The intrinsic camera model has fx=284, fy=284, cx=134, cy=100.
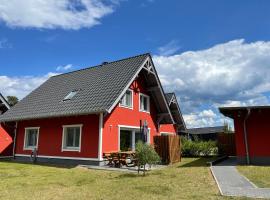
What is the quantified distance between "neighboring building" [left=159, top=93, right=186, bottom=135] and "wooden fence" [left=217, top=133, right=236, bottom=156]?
4.81 meters

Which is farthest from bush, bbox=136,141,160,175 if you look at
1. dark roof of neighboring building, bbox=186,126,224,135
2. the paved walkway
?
dark roof of neighboring building, bbox=186,126,224,135

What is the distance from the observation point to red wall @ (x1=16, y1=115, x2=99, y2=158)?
53.5ft

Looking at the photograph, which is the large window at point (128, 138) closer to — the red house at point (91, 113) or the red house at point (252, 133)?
the red house at point (91, 113)

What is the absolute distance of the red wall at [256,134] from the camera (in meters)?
15.2

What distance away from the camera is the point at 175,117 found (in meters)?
27.4

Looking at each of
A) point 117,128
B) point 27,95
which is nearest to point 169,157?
point 117,128

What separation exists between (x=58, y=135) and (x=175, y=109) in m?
12.2

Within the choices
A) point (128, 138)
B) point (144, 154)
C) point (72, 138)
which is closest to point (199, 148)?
point (128, 138)

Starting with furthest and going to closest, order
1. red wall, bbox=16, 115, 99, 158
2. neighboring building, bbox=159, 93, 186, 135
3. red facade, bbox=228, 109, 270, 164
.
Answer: neighboring building, bbox=159, 93, 186, 135 < red wall, bbox=16, 115, 99, 158 < red facade, bbox=228, 109, 270, 164

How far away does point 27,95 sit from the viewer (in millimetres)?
24062

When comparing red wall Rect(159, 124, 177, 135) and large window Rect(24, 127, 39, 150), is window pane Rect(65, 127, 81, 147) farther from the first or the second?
red wall Rect(159, 124, 177, 135)

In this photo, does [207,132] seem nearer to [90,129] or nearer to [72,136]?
[72,136]

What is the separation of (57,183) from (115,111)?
26.6ft

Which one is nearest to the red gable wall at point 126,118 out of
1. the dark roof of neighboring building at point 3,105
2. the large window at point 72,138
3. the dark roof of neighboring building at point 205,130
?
the large window at point 72,138
